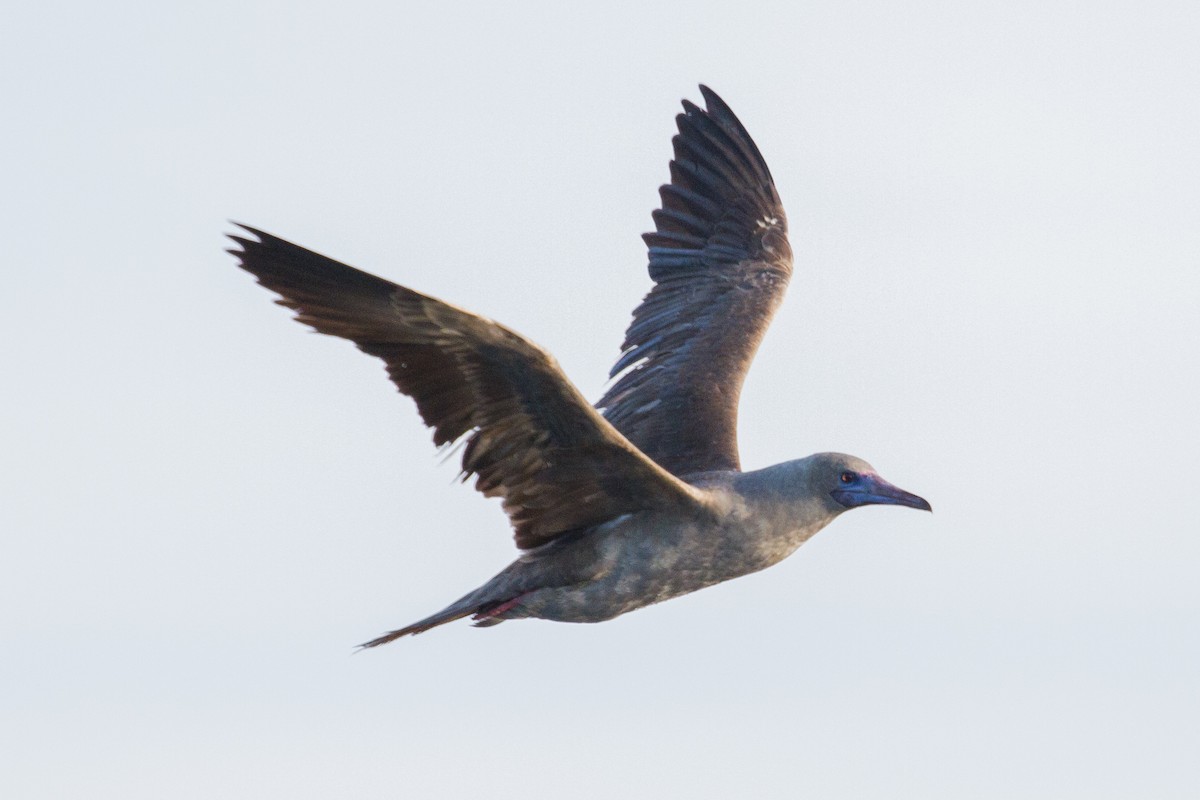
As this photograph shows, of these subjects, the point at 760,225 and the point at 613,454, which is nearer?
the point at 613,454

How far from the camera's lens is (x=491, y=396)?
10266mm

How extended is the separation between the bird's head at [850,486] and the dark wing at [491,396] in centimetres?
94

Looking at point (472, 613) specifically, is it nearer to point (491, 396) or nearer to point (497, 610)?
point (497, 610)

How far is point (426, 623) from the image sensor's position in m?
11.1

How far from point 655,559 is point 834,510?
3.95 feet

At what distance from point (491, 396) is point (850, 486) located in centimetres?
249

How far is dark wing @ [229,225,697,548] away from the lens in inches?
384

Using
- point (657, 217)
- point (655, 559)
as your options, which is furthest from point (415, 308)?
point (657, 217)

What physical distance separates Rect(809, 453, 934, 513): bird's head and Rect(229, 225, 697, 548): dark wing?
94 centimetres

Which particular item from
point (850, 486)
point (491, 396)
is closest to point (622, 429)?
point (850, 486)

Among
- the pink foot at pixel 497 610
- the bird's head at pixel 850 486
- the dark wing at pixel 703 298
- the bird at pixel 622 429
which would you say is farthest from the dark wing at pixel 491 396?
the dark wing at pixel 703 298

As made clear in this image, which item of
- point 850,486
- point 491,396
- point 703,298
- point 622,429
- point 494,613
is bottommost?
point 494,613

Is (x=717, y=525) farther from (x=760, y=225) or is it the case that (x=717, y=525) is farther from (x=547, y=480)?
(x=760, y=225)

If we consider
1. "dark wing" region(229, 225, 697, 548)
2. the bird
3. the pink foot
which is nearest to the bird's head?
the bird
